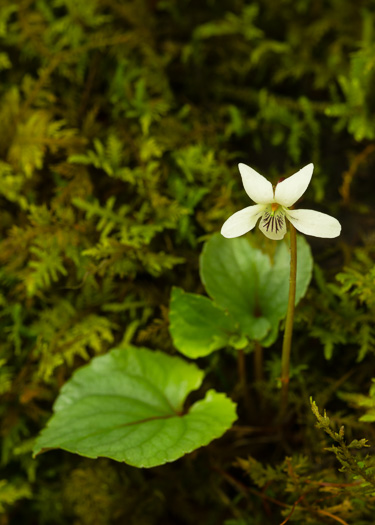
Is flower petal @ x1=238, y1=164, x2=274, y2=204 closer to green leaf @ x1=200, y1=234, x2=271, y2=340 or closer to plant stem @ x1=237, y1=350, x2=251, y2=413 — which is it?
green leaf @ x1=200, y1=234, x2=271, y2=340

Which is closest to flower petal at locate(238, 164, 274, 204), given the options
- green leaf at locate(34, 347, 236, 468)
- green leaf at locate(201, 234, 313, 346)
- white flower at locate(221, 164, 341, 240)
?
white flower at locate(221, 164, 341, 240)

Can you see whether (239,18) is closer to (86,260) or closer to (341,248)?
(341,248)

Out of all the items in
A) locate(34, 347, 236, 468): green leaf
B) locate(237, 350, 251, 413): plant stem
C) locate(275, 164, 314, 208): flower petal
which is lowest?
locate(237, 350, 251, 413): plant stem

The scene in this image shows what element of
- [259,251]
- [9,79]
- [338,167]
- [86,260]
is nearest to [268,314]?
[259,251]

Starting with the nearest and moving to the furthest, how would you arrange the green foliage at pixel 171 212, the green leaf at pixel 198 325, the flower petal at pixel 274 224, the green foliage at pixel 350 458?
the green foliage at pixel 350 458 → the flower petal at pixel 274 224 → the green leaf at pixel 198 325 → the green foliage at pixel 171 212

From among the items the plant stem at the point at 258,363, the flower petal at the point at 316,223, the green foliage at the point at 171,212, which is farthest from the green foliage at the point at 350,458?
the plant stem at the point at 258,363

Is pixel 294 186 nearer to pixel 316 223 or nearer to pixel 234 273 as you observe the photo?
pixel 316 223

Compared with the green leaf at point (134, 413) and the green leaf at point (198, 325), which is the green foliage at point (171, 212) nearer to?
the green leaf at point (198, 325)
